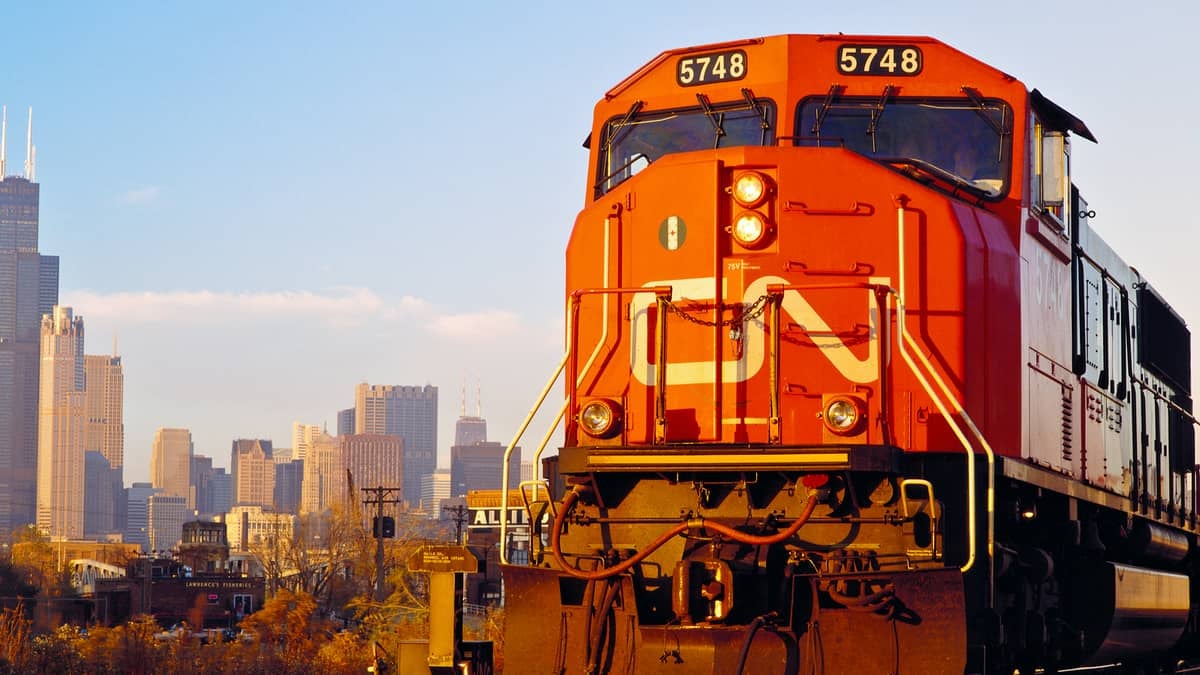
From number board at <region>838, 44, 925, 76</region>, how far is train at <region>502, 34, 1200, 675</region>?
21 millimetres

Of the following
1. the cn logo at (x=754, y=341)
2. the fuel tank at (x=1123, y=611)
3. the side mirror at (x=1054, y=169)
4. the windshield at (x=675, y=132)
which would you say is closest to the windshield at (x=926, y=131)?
the windshield at (x=675, y=132)

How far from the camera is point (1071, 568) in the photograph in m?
13.3

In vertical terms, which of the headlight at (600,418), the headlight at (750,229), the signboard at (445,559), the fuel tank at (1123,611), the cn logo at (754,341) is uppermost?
the headlight at (750,229)

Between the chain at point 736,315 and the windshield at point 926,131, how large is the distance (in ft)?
4.18

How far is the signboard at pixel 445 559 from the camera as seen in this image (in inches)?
476

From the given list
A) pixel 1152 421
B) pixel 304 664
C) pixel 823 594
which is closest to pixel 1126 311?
pixel 1152 421

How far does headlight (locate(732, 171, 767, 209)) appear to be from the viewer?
431 inches

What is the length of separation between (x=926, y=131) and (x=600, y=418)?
3039 millimetres

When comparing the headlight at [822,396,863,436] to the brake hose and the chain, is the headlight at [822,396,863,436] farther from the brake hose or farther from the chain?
the chain

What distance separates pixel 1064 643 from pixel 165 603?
87.9 meters

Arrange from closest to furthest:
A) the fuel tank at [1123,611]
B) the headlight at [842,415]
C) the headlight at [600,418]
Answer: the headlight at [842,415] → the headlight at [600,418] → the fuel tank at [1123,611]

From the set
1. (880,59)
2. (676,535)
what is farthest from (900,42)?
(676,535)

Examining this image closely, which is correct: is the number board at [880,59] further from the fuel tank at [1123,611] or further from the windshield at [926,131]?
the fuel tank at [1123,611]

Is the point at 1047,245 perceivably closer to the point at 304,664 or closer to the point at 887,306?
the point at 887,306
